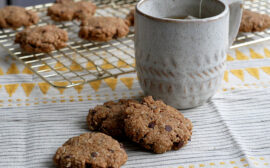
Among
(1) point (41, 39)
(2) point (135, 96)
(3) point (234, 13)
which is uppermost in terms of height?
(3) point (234, 13)

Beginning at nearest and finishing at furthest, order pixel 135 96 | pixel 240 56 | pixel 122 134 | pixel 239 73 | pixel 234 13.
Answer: pixel 122 134 < pixel 234 13 < pixel 135 96 < pixel 239 73 < pixel 240 56

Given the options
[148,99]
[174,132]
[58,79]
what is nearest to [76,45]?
[58,79]

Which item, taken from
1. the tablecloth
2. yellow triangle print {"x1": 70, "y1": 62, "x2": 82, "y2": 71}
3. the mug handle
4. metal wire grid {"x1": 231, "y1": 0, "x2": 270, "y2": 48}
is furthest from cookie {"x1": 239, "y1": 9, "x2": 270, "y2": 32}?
yellow triangle print {"x1": 70, "y1": 62, "x2": 82, "y2": 71}

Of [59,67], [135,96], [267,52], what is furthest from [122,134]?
[267,52]

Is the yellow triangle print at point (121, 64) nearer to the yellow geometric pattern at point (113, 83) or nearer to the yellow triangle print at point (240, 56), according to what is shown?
the yellow geometric pattern at point (113, 83)

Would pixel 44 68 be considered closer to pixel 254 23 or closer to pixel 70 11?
pixel 70 11

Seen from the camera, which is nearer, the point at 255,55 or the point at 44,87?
the point at 44,87

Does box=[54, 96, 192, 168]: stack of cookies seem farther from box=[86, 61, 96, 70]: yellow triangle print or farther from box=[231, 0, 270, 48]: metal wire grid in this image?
box=[231, 0, 270, 48]: metal wire grid

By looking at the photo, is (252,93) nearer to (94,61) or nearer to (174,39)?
(174,39)
